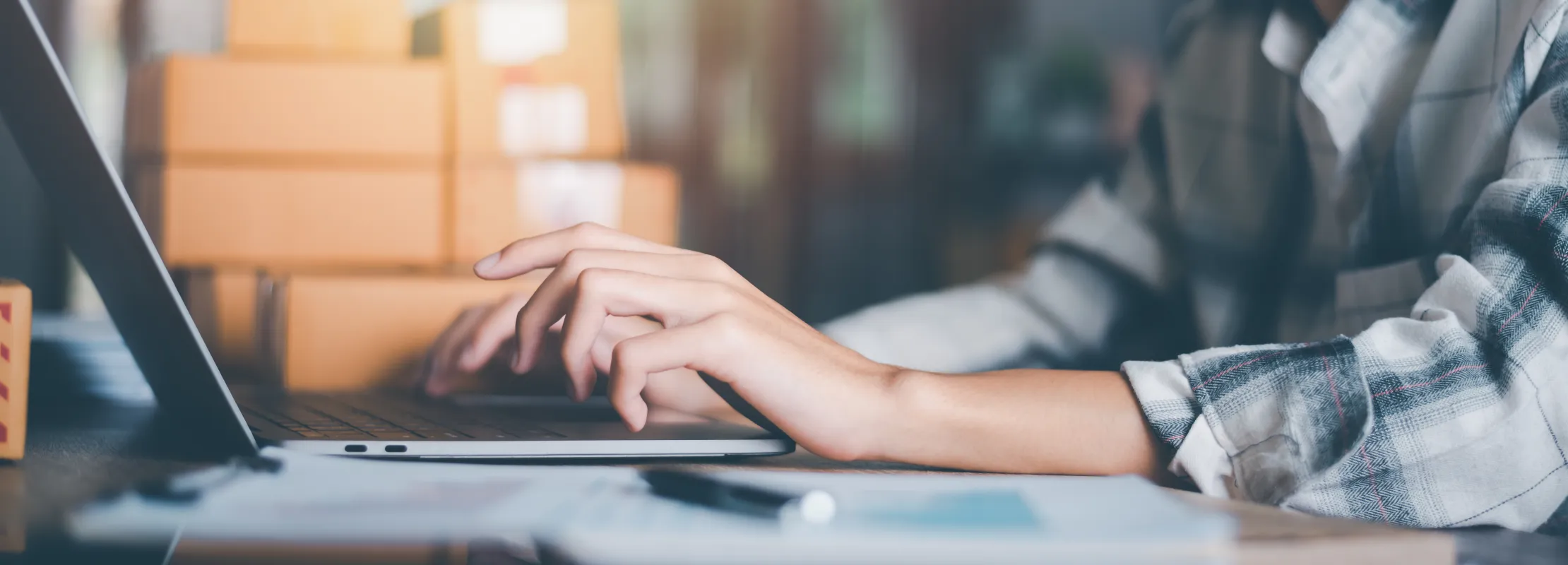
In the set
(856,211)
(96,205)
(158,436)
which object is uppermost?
(96,205)

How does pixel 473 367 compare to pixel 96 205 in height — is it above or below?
below

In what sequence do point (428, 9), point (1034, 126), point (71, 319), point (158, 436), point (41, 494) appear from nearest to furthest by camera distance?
point (41, 494) → point (158, 436) → point (71, 319) → point (428, 9) → point (1034, 126)

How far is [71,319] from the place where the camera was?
35.8 inches

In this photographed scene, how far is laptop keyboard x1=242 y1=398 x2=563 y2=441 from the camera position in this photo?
1.59 ft

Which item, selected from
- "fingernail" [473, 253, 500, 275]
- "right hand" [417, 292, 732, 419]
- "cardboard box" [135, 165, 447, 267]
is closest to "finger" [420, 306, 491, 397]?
"right hand" [417, 292, 732, 419]

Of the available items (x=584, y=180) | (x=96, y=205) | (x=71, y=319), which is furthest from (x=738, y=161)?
(x=96, y=205)

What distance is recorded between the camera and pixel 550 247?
0.56 metres

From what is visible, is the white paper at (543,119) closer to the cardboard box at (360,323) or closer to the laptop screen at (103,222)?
the cardboard box at (360,323)

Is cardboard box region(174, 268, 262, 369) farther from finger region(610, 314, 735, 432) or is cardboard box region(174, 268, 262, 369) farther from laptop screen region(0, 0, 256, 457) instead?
finger region(610, 314, 735, 432)

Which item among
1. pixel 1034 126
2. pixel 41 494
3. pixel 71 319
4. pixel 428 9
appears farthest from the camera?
pixel 1034 126

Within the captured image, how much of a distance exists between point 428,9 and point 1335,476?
1.06 metres

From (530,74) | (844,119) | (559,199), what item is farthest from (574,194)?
(844,119)

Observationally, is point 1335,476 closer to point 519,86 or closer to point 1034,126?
point 519,86

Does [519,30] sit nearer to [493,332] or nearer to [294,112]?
[294,112]
